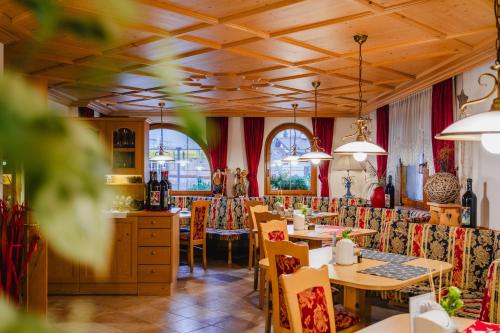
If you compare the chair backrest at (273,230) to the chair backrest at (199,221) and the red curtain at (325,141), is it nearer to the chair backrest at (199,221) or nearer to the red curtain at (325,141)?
the chair backrest at (199,221)

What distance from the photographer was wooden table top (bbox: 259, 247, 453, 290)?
290 centimetres

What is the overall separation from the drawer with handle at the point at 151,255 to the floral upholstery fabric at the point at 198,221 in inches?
62.1

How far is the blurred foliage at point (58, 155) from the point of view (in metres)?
0.16

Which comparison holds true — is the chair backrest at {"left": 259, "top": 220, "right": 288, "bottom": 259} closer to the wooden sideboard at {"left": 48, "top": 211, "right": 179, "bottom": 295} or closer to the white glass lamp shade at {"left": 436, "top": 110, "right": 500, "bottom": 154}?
the wooden sideboard at {"left": 48, "top": 211, "right": 179, "bottom": 295}

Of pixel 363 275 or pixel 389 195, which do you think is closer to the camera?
pixel 363 275

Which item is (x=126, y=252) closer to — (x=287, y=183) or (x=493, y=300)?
(x=493, y=300)

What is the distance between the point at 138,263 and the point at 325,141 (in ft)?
17.1

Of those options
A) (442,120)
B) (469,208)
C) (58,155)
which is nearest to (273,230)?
(469,208)

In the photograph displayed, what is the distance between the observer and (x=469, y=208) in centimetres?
509

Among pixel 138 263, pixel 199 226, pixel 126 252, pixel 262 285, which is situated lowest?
pixel 262 285

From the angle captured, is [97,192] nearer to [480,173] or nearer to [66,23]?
Result: [66,23]

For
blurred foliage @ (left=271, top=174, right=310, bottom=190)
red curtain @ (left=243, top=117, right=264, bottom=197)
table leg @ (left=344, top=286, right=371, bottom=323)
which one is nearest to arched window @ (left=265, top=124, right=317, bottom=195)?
blurred foliage @ (left=271, top=174, right=310, bottom=190)

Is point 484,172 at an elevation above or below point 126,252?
above

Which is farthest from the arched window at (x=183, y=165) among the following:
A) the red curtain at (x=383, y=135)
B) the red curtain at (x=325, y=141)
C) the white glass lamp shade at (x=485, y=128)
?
the white glass lamp shade at (x=485, y=128)
